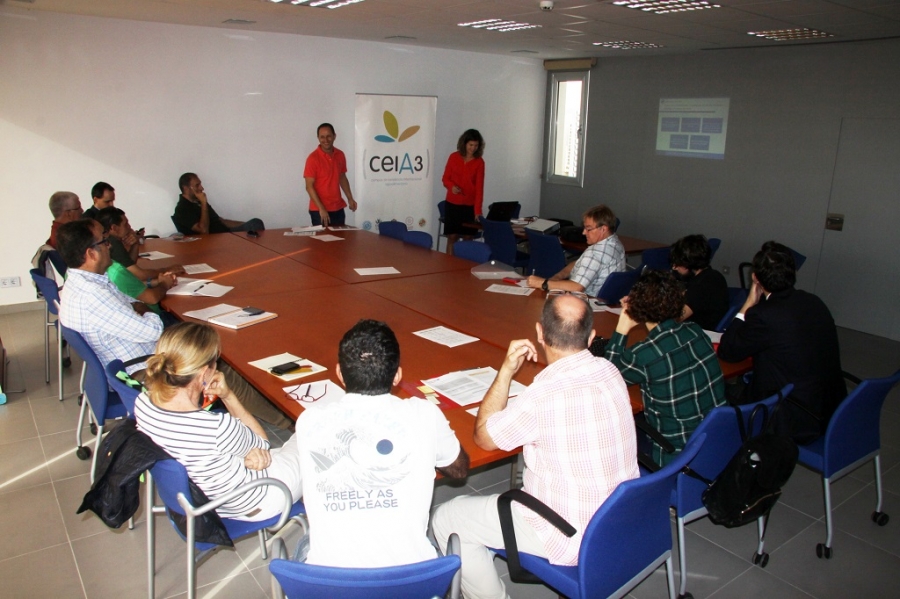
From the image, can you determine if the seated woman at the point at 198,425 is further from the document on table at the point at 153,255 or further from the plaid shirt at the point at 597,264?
the document on table at the point at 153,255

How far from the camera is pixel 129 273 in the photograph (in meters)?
3.84

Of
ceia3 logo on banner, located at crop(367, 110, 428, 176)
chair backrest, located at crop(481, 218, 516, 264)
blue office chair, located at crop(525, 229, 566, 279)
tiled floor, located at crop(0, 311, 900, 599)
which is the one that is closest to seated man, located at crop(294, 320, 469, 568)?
tiled floor, located at crop(0, 311, 900, 599)

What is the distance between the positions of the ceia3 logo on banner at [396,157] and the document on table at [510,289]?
4.26 metres

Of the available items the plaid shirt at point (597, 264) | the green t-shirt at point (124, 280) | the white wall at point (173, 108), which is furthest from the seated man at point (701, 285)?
the white wall at point (173, 108)

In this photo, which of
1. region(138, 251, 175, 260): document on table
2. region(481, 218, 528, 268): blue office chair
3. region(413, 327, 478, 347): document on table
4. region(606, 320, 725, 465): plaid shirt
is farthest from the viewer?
region(481, 218, 528, 268): blue office chair

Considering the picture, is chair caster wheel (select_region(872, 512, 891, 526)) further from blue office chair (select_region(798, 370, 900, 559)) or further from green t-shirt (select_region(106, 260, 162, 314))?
green t-shirt (select_region(106, 260, 162, 314))

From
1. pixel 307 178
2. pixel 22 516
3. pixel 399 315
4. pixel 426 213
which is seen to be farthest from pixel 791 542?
pixel 426 213

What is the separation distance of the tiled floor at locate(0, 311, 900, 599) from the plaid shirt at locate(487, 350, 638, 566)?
0.95m

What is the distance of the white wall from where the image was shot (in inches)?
248

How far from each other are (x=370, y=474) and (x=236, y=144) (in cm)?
659

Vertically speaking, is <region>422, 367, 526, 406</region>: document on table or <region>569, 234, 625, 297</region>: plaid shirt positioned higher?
<region>569, 234, 625, 297</region>: plaid shirt

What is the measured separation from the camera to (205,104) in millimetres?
7188

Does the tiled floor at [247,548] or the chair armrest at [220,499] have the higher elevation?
the chair armrest at [220,499]

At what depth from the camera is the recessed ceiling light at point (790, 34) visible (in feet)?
19.1
